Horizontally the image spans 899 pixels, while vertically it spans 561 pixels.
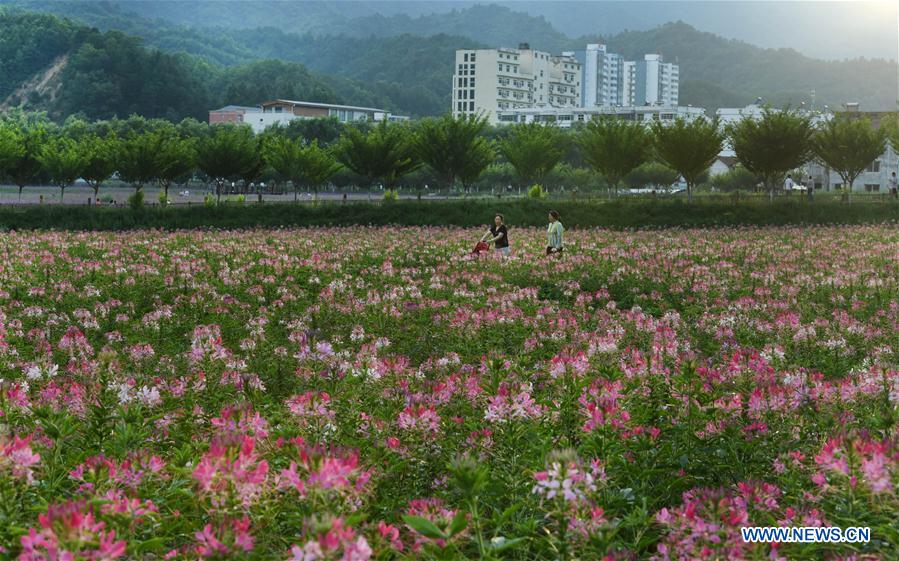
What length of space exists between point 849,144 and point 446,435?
173ft

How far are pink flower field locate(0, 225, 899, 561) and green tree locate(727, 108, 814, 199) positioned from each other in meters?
36.1

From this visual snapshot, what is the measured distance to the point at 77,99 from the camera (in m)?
146

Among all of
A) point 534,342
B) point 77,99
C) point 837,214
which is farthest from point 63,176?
point 77,99

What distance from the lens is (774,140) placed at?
155 ft

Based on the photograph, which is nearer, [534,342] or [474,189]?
[534,342]

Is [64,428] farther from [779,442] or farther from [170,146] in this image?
[170,146]

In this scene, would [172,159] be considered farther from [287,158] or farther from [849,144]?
[849,144]

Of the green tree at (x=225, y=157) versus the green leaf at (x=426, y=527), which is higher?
the green tree at (x=225, y=157)

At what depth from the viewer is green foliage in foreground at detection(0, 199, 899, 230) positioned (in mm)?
34062

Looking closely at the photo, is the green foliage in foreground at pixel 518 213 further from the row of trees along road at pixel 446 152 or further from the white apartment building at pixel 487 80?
the white apartment building at pixel 487 80

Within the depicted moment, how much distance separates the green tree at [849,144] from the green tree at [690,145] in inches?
274

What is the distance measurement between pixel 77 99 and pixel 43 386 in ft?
502

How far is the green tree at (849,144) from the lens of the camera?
52062 millimetres

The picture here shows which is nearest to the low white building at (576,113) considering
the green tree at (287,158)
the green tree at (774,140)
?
the green tree at (287,158)
